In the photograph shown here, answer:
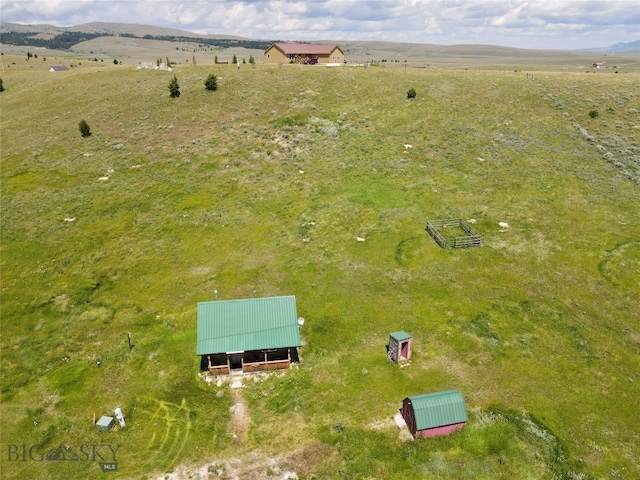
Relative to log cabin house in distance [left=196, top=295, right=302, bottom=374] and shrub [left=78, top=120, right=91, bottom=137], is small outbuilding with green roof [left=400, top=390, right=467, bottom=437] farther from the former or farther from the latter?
shrub [left=78, top=120, right=91, bottom=137]

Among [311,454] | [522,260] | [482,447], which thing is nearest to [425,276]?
[522,260]

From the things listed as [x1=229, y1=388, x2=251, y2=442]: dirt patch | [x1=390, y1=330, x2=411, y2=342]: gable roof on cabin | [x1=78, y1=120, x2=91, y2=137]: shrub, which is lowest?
[x1=229, y1=388, x2=251, y2=442]: dirt patch

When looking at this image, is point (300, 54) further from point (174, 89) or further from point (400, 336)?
point (400, 336)

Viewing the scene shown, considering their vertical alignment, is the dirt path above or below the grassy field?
below

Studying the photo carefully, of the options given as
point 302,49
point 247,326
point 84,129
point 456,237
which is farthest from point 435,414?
point 302,49

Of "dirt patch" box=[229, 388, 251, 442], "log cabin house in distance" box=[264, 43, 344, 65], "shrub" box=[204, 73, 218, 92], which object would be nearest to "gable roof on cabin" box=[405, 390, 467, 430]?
"dirt patch" box=[229, 388, 251, 442]

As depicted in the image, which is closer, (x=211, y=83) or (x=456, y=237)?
(x=456, y=237)

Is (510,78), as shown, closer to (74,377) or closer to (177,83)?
(177,83)
